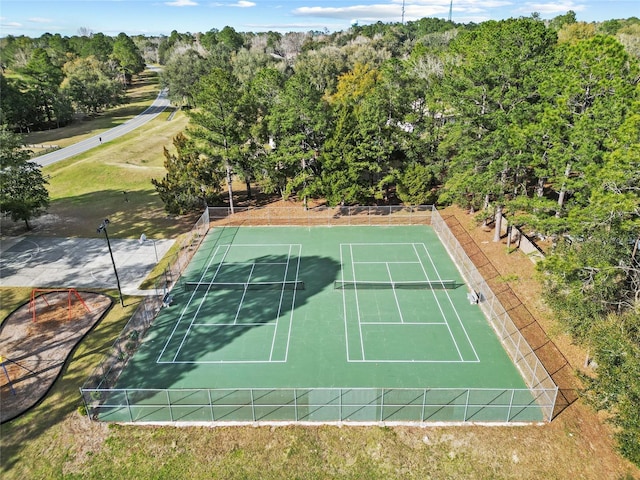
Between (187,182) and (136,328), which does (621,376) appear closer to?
(136,328)

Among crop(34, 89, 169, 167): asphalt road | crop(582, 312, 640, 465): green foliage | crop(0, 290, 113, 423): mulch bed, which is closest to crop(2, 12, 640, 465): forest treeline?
crop(582, 312, 640, 465): green foliage

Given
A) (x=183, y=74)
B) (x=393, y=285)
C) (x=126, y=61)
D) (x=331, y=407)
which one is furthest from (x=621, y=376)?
(x=126, y=61)

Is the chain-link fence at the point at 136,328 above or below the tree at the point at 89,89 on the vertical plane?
below

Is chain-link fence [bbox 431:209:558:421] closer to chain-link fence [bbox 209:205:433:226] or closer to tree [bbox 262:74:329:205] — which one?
chain-link fence [bbox 209:205:433:226]

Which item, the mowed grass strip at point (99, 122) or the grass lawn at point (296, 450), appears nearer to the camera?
the grass lawn at point (296, 450)

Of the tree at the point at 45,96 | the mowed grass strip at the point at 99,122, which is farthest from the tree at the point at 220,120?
the tree at the point at 45,96

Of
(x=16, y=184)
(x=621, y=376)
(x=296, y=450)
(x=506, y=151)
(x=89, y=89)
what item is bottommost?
(x=296, y=450)

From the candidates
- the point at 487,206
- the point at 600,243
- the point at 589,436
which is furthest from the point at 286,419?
the point at 487,206

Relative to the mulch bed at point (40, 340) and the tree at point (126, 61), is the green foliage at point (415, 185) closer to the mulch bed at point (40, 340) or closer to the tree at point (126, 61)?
the mulch bed at point (40, 340)
